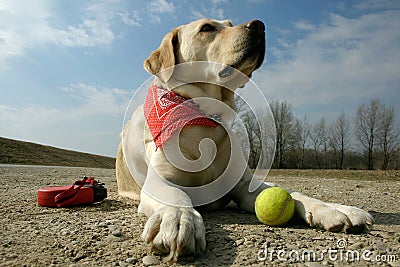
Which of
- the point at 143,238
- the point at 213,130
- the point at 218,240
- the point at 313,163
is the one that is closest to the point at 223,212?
the point at 213,130

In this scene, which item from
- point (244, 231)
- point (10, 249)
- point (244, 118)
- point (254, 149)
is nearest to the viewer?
point (10, 249)

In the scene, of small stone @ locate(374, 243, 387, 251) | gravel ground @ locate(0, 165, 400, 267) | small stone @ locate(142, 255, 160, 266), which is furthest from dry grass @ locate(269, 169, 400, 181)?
small stone @ locate(142, 255, 160, 266)

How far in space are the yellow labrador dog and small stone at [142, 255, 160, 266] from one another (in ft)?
1.06

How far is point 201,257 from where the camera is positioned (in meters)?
1.85

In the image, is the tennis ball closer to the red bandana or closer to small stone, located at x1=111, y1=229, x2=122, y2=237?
the red bandana

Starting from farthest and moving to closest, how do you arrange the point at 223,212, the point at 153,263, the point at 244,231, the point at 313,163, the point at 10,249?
1. the point at 313,163
2. the point at 223,212
3. the point at 244,231
4. the point at 10,249
5. the point at 153,263

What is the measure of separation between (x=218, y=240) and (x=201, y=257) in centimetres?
29

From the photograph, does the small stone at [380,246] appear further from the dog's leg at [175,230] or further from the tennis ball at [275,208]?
the dog's leg at [175,230]

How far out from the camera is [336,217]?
91.5 inches

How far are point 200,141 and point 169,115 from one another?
1.23 feet

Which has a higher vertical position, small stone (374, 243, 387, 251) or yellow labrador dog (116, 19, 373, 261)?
yellow labrador dog (116, 19, 373, 261)

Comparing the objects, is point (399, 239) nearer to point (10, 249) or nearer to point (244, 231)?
point (244, 231)

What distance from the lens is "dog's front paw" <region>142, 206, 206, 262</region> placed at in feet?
5.98

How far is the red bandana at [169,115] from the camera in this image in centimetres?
303
